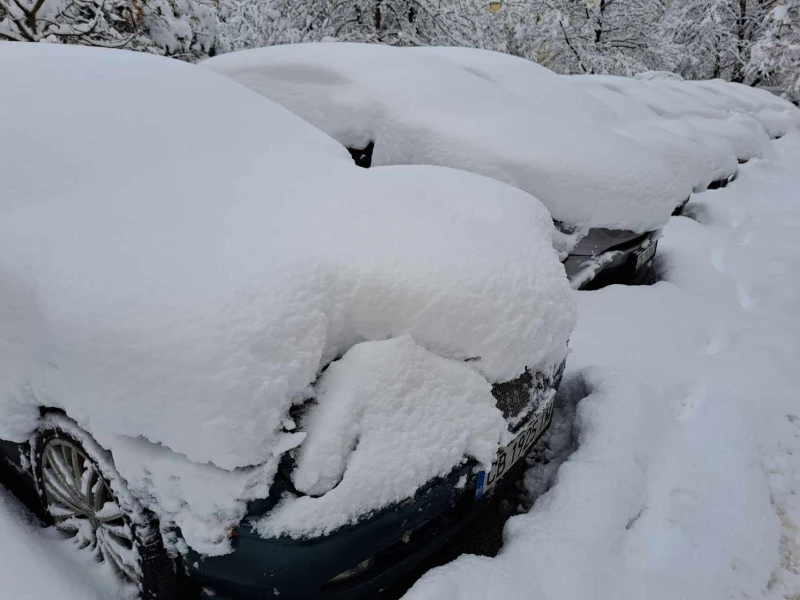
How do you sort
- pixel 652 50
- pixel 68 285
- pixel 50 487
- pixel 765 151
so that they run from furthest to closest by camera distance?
pixel 652 50
pixel 765 151
pixel 50 487
pixel 68 285

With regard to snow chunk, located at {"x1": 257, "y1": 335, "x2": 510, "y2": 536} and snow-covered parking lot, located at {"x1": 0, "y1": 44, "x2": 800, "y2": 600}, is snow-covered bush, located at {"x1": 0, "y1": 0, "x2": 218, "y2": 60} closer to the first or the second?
snow-covered parking lot, located at {"x1": 0, "y1": 44, "x2": 800, "y2": 600}

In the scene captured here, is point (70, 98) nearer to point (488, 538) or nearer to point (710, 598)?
point (488, 538)

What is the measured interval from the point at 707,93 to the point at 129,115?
31.8 ft

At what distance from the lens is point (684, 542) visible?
6.04 feet

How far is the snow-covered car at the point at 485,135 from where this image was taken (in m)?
2.99

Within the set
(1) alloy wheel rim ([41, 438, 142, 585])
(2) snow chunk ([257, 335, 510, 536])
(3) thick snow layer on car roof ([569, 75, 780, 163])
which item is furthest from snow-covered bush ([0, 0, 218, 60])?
(2) snow chunk ([257, 335, 510, 536])

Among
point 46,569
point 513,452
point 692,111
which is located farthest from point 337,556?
point 692,111

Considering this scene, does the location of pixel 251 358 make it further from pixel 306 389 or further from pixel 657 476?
pixel 657 476

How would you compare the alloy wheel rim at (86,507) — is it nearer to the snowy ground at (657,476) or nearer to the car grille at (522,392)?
the snowy ground at (657,476)

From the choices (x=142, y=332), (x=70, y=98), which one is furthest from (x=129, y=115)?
(x=142, y=332)

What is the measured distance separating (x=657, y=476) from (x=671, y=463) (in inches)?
4.5

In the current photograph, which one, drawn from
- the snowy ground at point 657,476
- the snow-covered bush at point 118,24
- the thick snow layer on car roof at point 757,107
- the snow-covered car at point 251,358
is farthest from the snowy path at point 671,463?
the thick snow layer on car roof at point 757,107

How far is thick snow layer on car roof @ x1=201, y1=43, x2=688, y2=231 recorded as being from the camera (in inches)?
118

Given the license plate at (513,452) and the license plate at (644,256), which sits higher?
the license plate at (513,452)
